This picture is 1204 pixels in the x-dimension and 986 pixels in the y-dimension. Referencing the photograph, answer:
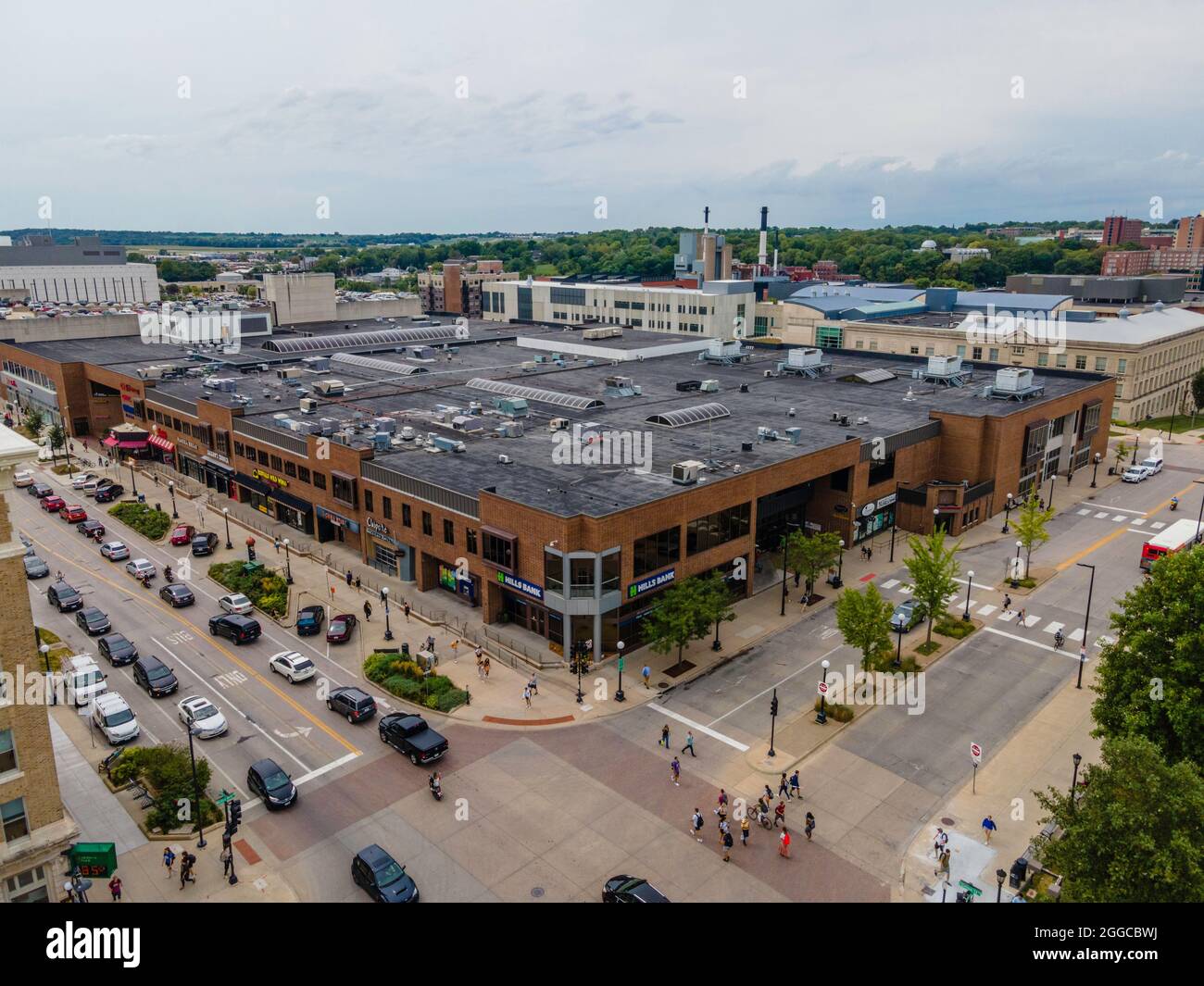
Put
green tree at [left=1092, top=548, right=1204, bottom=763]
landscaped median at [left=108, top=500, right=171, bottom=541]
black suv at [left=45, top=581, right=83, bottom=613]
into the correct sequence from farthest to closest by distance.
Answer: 1. landscaped median at [left=108, top=500, right=171, bottom=541]
2. black suv at [left=45, top=581, right=83, bottom=613]
3. green tree at [left=1092, top=548, right=1204, bottom=763]

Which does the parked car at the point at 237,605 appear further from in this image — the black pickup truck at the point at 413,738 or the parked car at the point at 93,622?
the black pickup truck at the point at 413,738

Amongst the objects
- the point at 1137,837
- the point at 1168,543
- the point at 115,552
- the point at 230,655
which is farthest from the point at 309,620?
the point at 1168,543

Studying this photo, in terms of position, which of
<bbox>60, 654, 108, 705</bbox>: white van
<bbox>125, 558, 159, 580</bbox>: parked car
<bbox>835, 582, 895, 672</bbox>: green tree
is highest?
<bbox>835, 582, 895, 672</bbox>: green tree

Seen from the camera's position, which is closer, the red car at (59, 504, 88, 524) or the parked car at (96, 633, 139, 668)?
the parked car at (96, 633, 139, 668)

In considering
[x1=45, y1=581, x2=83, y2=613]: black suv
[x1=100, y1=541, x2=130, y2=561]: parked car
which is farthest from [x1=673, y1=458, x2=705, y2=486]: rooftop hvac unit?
[x1=100, y1=541, x2=130, y2=561]: parked car

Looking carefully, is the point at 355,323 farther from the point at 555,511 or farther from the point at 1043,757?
the point at 1043,757

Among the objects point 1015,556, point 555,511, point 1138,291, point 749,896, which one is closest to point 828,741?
point 749,896

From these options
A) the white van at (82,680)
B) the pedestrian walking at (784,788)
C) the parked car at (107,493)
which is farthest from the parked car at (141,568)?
the pedestrian walking at (784,788)

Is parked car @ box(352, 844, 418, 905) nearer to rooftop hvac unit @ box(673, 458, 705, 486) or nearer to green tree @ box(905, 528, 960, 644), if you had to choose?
rooftop hvac unit @ box(673, 458, 705, 486)
